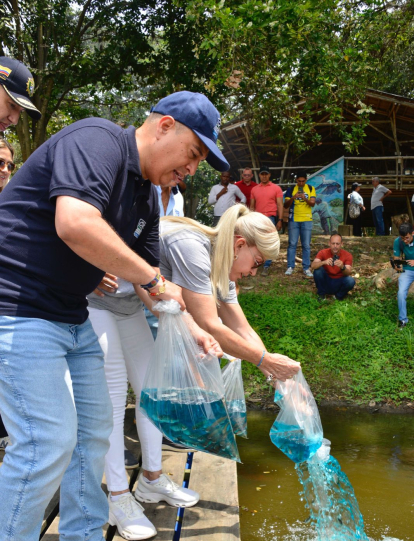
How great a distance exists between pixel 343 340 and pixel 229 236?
528cm

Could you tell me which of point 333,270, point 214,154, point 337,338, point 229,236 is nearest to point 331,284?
point 333,270

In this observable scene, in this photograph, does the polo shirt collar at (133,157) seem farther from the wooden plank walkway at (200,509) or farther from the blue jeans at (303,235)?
the blue jeans at (303,235)

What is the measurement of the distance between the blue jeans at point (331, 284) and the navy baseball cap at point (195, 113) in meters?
6.96

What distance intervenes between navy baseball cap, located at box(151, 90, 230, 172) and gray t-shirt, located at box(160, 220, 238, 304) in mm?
718

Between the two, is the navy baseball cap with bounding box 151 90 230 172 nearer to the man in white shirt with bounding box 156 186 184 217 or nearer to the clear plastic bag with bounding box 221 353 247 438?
the clear plastic bag with bounding box 221 353 247 438

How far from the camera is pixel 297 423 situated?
2.68 meters

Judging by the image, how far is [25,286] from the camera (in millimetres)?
1692

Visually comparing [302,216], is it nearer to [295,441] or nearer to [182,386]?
[295,441]

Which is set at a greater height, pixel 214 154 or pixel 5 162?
pixel 5 162

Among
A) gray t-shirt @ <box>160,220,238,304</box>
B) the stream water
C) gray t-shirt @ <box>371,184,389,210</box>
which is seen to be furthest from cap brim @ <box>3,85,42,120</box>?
gray t-shirt @ <box>371,184,389,210</box>

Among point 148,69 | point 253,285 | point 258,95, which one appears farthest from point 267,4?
point 253,285

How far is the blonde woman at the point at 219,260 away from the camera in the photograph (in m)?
2.60

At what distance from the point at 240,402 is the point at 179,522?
744 mm

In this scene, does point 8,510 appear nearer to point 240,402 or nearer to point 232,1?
point 240,402
